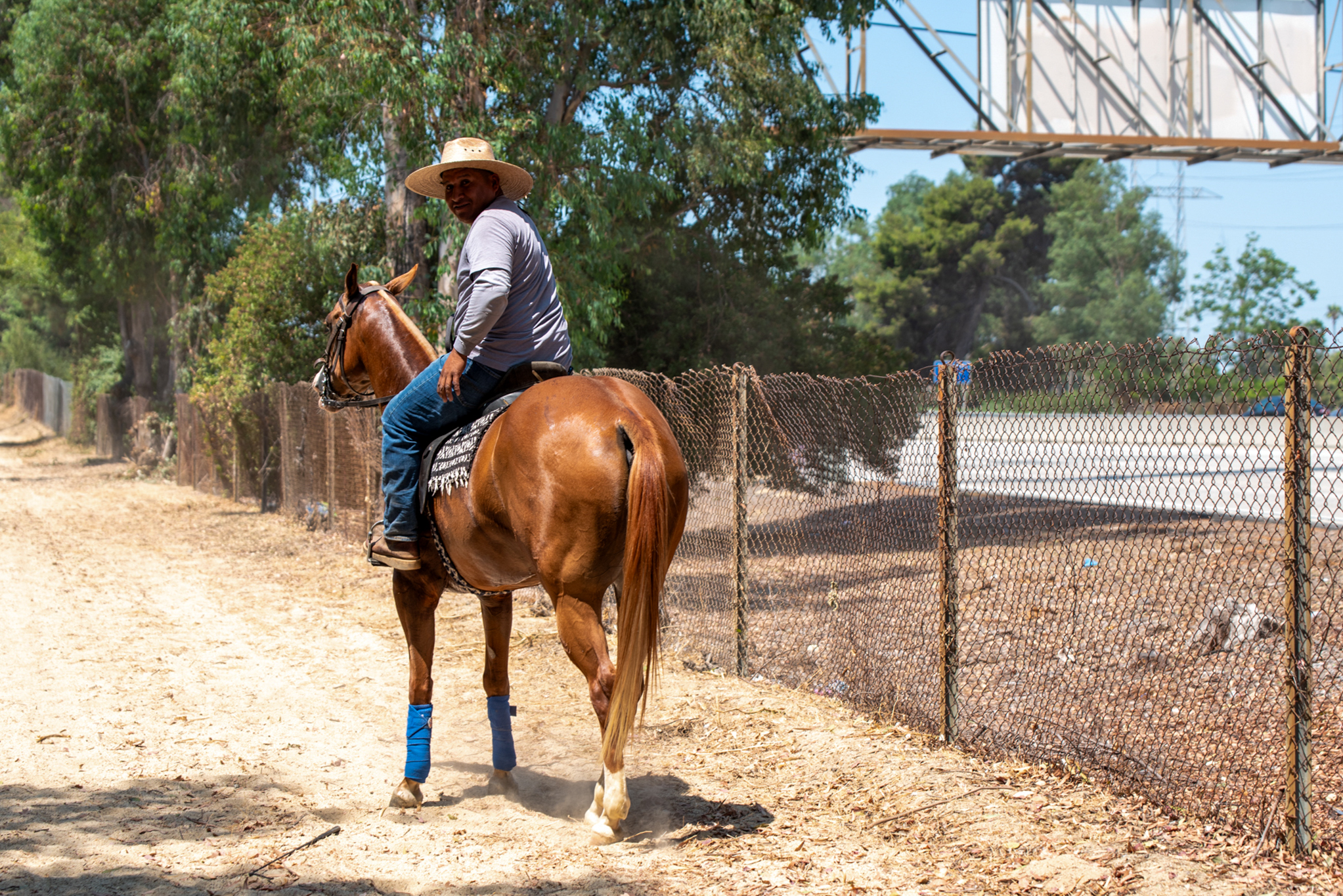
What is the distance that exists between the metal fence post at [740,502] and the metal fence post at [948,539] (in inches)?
72.9

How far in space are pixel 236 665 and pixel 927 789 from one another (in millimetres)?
5259

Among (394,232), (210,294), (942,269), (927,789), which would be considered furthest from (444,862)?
(942,269)

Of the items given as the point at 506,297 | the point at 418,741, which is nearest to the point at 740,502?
the point at 418,741

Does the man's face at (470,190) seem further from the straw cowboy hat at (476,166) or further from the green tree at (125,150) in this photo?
the green tree at (125,150)

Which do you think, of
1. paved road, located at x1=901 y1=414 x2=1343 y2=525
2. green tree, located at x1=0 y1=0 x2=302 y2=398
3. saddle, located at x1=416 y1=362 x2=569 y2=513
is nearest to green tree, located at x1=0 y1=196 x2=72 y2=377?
green tree, located at x1=0 y1=0 x2=302 y2=398

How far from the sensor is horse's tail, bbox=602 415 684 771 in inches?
160

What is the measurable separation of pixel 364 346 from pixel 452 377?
107 centimetres

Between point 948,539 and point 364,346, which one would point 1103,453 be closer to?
point 948,539

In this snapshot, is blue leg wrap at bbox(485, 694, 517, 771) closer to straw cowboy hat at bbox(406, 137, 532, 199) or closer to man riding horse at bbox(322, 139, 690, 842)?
man riding horse at bbox(322, 139, 690, 842)

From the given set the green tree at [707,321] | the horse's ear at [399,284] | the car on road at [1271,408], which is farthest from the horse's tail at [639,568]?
the green tree at [707,321]

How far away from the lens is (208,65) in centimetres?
1466

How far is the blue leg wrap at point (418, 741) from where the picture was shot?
4926 mm

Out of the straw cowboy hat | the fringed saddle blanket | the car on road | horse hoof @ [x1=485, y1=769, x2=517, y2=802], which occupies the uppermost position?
the straw cowboy hat

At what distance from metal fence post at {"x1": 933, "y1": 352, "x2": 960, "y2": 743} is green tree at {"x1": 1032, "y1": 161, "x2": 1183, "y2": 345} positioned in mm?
58051
